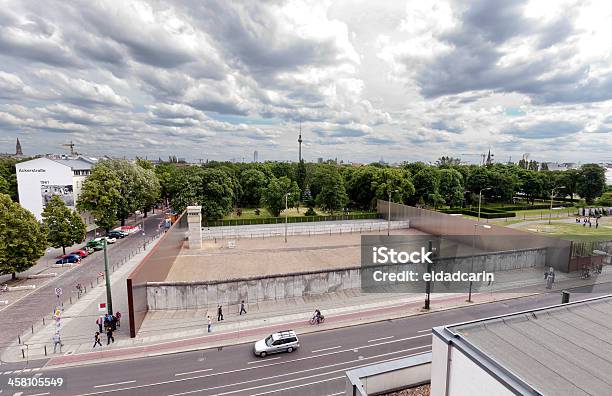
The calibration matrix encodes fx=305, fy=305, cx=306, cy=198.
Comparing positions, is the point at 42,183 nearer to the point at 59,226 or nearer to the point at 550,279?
the point at 59,226

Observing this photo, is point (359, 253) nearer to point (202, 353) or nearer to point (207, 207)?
point (202, 353)

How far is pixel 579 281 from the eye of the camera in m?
29.5

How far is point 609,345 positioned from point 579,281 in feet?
91.8

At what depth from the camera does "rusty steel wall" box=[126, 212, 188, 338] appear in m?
20.0

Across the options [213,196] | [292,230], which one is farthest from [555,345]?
[213,196]

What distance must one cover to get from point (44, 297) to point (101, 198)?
2350 cm

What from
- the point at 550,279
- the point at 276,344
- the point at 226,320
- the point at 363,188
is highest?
the point at 363,188

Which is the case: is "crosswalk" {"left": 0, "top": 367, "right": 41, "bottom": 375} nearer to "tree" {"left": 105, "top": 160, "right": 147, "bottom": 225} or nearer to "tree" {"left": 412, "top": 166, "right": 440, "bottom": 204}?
"tree" {"left": 105, "top": 160, "right": 147, "bottom": 225}

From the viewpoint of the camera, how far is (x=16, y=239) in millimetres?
28641

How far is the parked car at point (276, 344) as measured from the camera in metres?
18.1

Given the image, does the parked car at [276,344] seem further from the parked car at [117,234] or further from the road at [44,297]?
the parked car at [117,234]

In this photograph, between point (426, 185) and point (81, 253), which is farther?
point (426, 185)

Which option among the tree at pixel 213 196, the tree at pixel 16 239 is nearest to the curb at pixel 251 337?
the tree at pixel 16 239

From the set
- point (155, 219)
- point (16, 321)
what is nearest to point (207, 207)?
point (155, 219)
